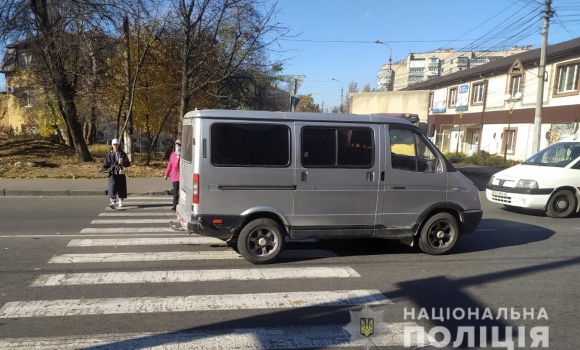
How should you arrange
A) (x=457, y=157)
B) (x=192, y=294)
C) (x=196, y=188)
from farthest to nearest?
(x=457, y=157), (x=196, y=188), (x=192, y=294)

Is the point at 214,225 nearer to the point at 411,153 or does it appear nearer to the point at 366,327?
the point at 366,327

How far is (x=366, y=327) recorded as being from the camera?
164 inches

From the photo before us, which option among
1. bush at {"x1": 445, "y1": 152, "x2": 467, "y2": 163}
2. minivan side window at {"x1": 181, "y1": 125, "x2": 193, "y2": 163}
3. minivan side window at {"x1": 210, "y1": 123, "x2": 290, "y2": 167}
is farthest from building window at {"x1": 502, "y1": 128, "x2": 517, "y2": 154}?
minivan side window at {"x1": 181, "y1": 125, "x2": 193, "y2": 163}

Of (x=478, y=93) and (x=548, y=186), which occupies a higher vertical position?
(x=478, y=93)

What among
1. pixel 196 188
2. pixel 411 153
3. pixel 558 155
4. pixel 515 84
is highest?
pixel 515 84

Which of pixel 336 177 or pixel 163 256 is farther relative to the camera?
pixel 163 256

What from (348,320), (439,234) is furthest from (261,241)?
(439,234)

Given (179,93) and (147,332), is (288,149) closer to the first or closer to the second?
(147,332)

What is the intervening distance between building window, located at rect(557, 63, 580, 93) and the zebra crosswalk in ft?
71.9

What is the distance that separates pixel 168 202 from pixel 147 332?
8333 millimetres

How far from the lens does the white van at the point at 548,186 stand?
1025 centimetres

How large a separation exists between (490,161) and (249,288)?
2363 cm

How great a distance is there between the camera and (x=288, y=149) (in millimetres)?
5961

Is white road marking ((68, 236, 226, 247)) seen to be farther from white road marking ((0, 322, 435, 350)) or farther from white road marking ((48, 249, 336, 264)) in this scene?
white road marking ((0, 322, 435, 350))
